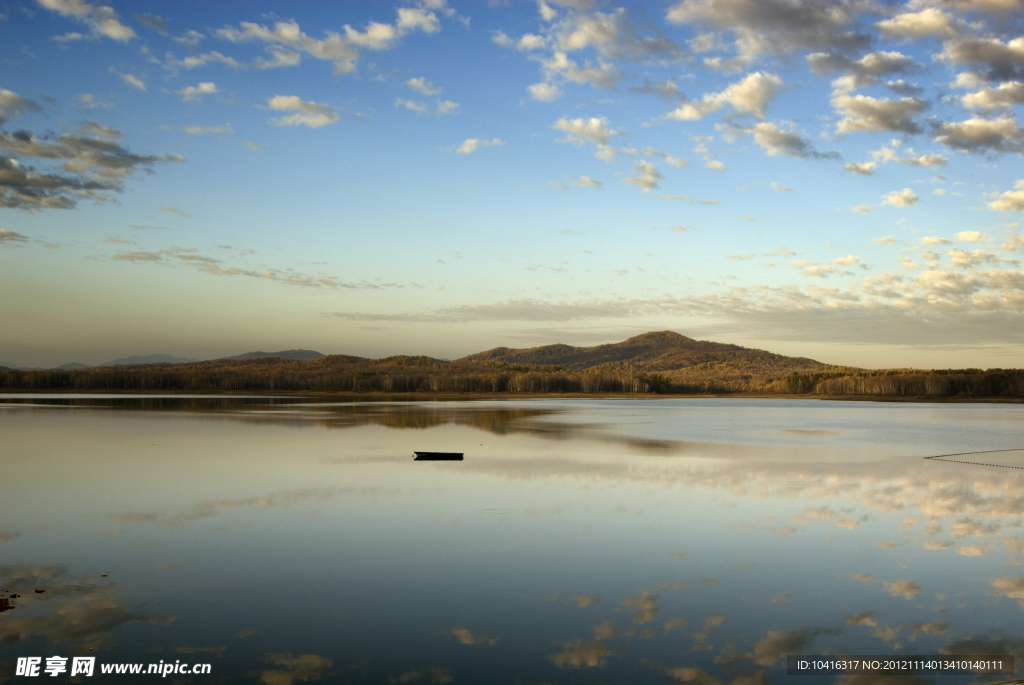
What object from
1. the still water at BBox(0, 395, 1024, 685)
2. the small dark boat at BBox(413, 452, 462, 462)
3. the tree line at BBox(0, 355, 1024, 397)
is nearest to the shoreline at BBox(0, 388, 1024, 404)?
the tree line at BBox(0, 355, 1024, 397)

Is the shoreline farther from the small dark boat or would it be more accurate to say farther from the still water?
the still water

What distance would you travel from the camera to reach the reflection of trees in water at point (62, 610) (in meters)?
6.42

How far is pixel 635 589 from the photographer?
8117 mm

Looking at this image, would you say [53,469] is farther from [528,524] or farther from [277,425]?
[277,425]

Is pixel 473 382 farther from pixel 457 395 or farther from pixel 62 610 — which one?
pixel 62 610

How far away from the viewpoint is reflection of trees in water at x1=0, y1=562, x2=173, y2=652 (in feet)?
21.1

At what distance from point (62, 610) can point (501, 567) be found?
442cm

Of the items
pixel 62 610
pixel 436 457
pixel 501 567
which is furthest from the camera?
pixel 436 457

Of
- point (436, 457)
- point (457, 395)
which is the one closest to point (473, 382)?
point (457, 395)

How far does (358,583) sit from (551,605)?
7.08ft

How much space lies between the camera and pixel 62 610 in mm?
7094

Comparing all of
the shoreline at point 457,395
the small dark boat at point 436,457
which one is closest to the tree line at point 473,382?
the shoreline at point 457,395

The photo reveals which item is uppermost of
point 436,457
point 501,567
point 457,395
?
point 436,457

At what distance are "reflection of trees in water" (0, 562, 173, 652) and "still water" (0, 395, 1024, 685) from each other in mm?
32
